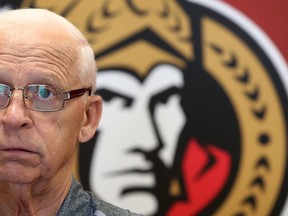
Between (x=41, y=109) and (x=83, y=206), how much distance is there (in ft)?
0.80

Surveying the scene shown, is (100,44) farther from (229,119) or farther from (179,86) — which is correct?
(229,119)

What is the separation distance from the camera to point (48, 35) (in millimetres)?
1000

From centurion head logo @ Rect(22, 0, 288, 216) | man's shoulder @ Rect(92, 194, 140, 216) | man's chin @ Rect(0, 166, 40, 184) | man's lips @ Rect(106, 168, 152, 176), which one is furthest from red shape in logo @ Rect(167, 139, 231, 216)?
man's chin @ Rect(0, 166, 40, 184)

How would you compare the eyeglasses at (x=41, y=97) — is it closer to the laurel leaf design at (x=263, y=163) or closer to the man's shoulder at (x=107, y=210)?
the man's shoulder at (x=107, y=210)

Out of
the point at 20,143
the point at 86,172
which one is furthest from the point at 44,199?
the point at 86,172

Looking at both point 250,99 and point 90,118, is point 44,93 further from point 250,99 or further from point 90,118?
point 250,99

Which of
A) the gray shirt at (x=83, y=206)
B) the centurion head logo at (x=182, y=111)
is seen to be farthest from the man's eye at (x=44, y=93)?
the centurion head logo at (x=182, y=111)

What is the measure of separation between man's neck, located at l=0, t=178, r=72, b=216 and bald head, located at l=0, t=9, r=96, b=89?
0.74ft

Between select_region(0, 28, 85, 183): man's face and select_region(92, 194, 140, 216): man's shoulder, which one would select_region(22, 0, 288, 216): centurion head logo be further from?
select_region(0, 28, 85, 183): man's face

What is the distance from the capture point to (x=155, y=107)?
5.16 ft

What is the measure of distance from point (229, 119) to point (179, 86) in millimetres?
183

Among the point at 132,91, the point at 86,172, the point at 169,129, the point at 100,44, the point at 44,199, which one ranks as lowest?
the point at 44,199

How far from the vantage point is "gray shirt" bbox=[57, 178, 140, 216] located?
1.07 m

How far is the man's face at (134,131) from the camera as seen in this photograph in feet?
5.13
